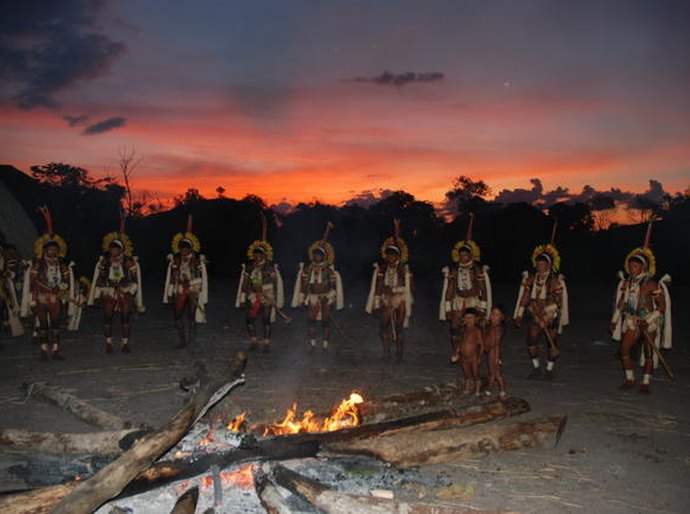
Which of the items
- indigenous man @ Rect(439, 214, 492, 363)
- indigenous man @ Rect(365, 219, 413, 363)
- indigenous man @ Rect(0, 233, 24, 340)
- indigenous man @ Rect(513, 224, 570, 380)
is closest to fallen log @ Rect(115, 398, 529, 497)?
indigenous man @ Rect(513, 224, 570, 380)

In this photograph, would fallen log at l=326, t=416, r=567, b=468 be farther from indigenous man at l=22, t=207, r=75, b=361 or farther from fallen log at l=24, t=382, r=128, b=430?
indigenous man at l=22, t=207, r=75, b=361

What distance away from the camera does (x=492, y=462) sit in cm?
585

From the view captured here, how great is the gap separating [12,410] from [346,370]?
5.07 meters

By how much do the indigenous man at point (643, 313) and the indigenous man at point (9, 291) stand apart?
11264 millimetres

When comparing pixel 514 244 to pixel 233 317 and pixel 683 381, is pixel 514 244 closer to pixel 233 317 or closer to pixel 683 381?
pixel 233 317

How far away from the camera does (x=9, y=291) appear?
1212cm

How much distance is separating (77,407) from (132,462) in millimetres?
2940

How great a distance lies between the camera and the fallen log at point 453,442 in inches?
217

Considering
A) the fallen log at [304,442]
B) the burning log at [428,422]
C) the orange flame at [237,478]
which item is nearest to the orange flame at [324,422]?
the burning log at [428,422]

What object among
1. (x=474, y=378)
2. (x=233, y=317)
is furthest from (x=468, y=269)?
(x=233, y=317)

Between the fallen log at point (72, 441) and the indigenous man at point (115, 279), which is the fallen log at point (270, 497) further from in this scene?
the indigenous man at point (115, 279)

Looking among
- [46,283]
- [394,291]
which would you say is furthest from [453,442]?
[46,283]

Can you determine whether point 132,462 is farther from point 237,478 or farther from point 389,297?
point 389,297

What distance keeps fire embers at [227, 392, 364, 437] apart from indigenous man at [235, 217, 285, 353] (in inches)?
193
